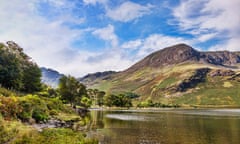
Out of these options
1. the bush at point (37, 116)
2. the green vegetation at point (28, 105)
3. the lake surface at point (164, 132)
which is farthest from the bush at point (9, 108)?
the lake surface at point (164, 132)

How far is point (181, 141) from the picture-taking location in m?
43.5

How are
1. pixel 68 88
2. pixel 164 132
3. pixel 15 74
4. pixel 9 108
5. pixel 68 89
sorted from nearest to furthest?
A: 1. pixel 9 108
2. pixel 164 132
3. pixel 15 74
4. pixel 68 89
5. pixel 68 88

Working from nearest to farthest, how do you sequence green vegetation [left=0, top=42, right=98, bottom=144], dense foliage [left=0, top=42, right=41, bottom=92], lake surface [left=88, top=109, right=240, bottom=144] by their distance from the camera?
1. green vegetation [left=0, top=42, right=98, bottom=144]
2. lake surface [left=88, top=109, right=240, bottom=144]
3. dense foliage [left=0, top=42, right=41, bottom=92]

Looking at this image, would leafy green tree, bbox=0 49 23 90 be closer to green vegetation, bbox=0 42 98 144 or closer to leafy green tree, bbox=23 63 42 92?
green vegetation, bbox=0 42 98 144

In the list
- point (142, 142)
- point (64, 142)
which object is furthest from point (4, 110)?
point (142, 142)

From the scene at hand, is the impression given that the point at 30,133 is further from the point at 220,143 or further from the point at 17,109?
the point at 220,143

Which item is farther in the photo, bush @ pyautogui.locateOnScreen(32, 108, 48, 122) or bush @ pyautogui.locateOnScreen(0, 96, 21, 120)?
bush @ pyautogui.locateOnScreen(32, 108, 48, 122)

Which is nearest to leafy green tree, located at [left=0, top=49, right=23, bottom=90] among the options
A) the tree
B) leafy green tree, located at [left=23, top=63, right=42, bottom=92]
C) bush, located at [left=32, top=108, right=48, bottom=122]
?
leafy green tree, located at [left=23, top=63, right=42, bottom=92]

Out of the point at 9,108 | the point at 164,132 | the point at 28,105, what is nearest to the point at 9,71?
the point at 28,105

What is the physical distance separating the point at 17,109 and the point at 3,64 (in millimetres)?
40045

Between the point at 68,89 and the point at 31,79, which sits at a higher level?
the point at 31,79

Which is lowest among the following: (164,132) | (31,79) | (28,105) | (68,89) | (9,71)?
(164,132)

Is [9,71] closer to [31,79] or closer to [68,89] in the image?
[31,79]

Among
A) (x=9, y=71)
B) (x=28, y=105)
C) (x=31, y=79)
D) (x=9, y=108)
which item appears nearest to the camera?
(x=9, y=108)
